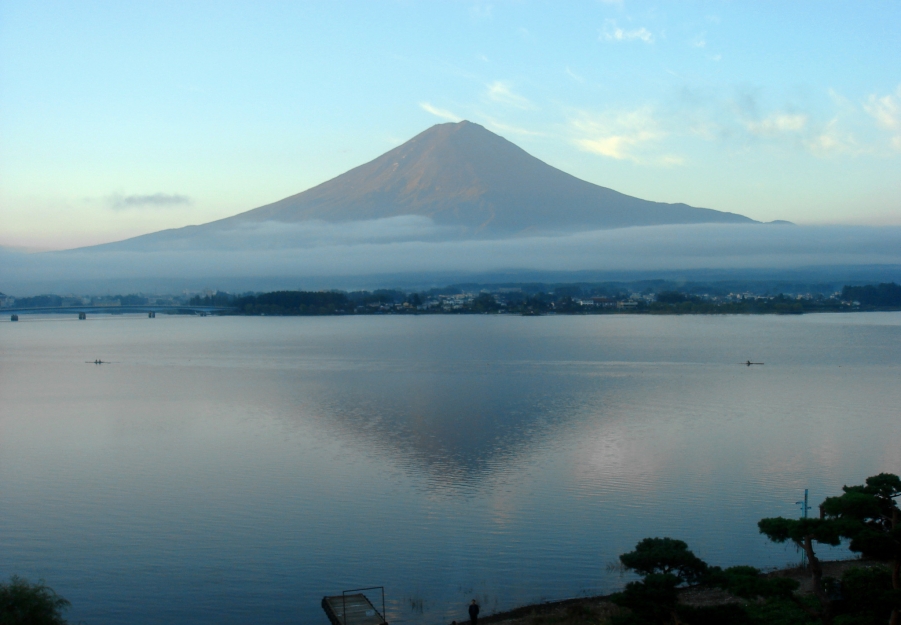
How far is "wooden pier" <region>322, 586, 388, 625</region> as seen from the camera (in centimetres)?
522

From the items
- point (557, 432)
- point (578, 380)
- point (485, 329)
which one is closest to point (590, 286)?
point (485, 329)

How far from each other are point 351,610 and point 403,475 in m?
3.80

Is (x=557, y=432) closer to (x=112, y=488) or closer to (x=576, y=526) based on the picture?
(x=576, y=526)

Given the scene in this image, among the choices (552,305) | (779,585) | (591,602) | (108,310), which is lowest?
(591,602)

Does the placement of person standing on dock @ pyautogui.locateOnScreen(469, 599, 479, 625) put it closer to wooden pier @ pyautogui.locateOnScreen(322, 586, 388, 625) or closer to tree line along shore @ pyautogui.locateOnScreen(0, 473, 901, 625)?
wooden pier @ pyautogui.locateOnScreen(322, 586, 388, 625)

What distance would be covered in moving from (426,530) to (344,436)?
15.2 feet

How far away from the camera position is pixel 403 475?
362 inches

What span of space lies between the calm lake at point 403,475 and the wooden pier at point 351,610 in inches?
5.9

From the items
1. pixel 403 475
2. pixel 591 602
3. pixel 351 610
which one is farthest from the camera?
pixel 403 475

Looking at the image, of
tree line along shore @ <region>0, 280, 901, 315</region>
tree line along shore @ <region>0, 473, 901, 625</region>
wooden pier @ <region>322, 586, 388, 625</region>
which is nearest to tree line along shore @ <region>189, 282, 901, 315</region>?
tree line along shore @ <region>0, 280, 901, 315</region>

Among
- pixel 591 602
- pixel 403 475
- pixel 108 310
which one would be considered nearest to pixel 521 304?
pixel 108 310

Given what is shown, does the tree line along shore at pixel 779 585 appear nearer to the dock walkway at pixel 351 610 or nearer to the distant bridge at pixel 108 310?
the dock walkway at pixel 351 610

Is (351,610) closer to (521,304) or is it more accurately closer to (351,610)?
(351,610)

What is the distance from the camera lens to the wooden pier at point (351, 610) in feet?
17.1
